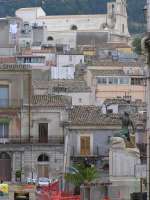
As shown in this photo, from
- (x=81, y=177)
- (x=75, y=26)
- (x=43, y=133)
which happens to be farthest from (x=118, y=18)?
(x=81, y=177)

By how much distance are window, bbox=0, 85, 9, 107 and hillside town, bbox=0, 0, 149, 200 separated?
47 millimetres

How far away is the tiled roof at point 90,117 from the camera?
194 ft

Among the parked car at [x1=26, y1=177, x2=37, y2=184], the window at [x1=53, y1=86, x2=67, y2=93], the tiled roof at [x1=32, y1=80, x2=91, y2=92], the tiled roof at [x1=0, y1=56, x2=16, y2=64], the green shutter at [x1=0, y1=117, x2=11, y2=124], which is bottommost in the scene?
the parked car at [x1=26, y1=177, x2=37, y2=184]

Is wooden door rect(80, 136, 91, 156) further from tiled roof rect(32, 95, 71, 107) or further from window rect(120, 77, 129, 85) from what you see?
window rect(120, 77, 129, 85)

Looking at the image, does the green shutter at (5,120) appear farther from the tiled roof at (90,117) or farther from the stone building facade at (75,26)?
the stone building facade at (75,26)

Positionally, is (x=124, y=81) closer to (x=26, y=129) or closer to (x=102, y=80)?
(x=102, y=80)

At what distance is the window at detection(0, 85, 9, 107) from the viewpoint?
60062mm

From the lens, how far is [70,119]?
60250mm

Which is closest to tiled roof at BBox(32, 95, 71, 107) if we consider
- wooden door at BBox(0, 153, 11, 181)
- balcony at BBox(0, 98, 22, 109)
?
balcony at BBox(0, 98, 22, 109)

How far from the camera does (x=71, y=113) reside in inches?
2422

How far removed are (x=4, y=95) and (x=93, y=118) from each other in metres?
4.35

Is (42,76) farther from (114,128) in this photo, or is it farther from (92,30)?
(92,30)

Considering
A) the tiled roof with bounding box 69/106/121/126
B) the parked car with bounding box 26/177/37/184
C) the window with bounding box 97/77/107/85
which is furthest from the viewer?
the window with bounding box 97/77/107/85

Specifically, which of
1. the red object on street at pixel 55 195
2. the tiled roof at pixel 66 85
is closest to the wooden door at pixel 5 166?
the red object on street at pixel 55 195
